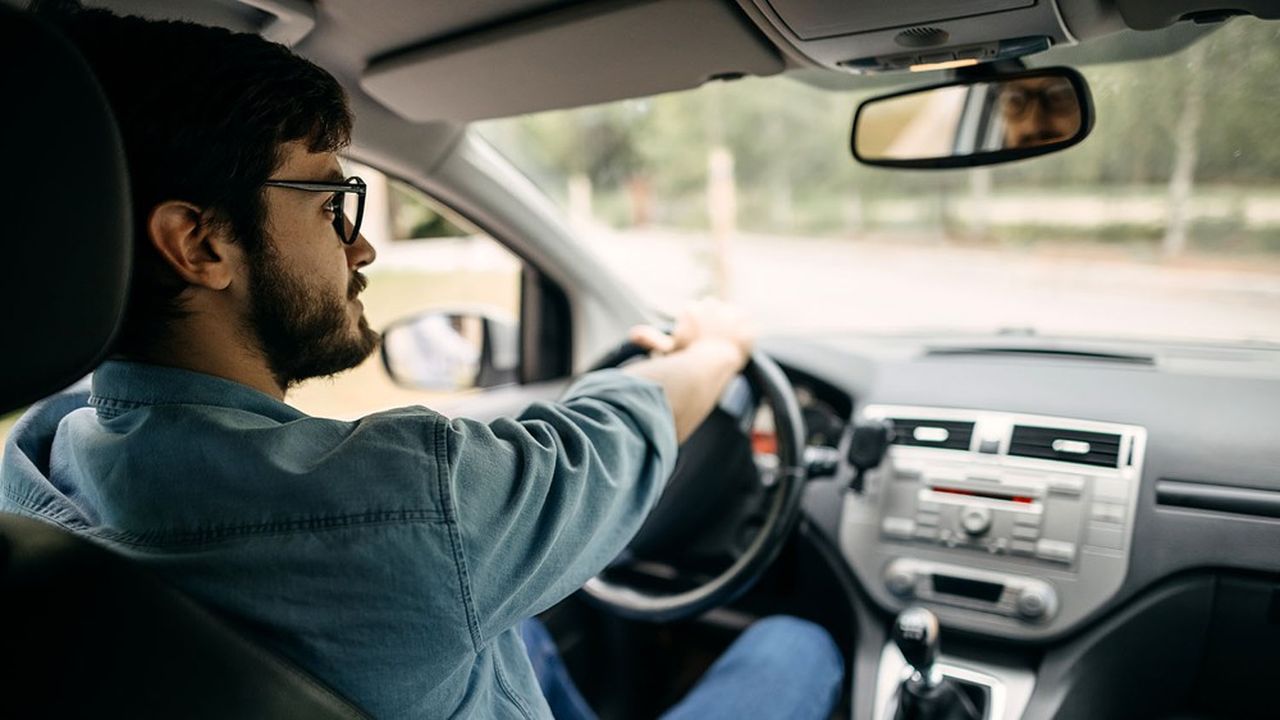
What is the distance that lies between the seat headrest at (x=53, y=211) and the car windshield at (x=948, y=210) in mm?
1374

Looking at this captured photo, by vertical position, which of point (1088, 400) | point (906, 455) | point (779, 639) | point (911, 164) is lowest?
point (779, 639)

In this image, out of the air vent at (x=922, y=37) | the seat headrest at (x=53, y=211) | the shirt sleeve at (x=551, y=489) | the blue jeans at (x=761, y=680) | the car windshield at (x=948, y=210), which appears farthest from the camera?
the car windshield at (x=948, y=210)

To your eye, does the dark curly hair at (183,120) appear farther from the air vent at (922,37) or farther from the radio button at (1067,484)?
the radio button at (1067,484)

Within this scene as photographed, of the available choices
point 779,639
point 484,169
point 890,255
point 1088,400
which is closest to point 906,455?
point 1088,400

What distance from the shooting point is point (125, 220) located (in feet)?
3.32

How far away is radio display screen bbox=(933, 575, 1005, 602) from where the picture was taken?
2414mm

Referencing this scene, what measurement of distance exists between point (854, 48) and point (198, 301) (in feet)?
3.86

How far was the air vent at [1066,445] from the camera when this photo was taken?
93.3 inches

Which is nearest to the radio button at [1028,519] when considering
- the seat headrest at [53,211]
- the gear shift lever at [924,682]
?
the gear shift lever at [924,682]

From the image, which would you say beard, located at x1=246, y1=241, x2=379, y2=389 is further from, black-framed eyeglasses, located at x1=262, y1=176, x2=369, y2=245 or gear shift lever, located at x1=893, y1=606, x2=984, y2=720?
gear shift lever, located at x1=893, y1=606, x2=984, y2=720

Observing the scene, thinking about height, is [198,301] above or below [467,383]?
above

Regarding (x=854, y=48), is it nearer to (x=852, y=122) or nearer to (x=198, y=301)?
(x=852, y=122)

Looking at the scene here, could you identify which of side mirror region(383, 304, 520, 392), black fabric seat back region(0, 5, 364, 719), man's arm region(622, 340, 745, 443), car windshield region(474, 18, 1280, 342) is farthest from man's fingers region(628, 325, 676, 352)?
black fabric seat back region(0, 5, 364, 719)

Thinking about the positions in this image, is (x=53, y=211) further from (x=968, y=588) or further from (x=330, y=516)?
(x=968, y=588)
